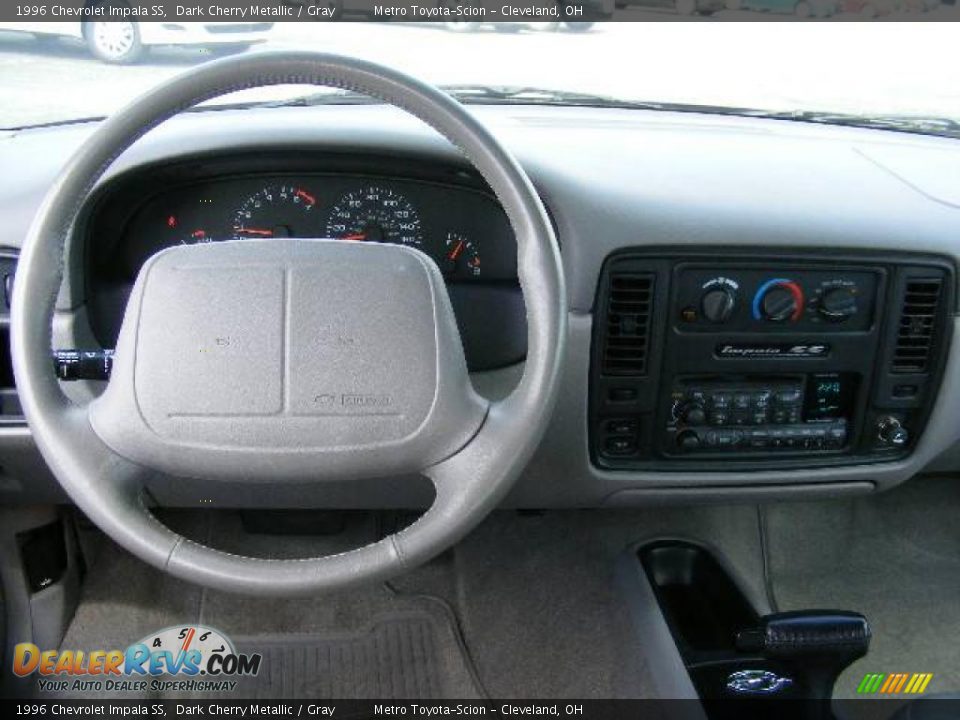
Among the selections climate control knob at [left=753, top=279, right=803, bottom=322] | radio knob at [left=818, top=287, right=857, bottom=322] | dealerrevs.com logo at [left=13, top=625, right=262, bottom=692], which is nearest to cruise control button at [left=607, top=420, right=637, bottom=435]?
climate control knob at [left=753, top=279, right=803, bottom=322]

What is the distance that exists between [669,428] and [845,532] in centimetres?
94

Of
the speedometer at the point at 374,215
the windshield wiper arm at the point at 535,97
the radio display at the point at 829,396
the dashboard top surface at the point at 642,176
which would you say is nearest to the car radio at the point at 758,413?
the radio display at the point at 829,396

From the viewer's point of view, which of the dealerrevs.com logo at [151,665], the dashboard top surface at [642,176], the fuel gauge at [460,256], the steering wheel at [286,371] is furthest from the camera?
the dealerrevs.com logo at [151,665]

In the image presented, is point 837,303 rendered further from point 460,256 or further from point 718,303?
point 460,256

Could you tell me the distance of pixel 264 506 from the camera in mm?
2000

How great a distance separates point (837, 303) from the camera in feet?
5.92

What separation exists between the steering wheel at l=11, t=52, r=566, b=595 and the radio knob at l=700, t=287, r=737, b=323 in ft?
2.04

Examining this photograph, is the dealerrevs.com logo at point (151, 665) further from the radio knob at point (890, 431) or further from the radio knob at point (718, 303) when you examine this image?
the radio knob at point (890, 431)

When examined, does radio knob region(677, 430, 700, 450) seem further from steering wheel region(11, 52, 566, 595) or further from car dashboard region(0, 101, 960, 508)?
steering wheel region(11, 52, 566, 595)

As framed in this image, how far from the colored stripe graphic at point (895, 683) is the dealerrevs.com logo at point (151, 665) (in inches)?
55.5

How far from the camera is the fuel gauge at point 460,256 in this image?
1.79m

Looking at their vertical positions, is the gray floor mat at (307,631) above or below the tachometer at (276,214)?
below

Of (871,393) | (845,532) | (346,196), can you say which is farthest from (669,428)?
(845,532)

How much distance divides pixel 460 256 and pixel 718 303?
19.2 inches
